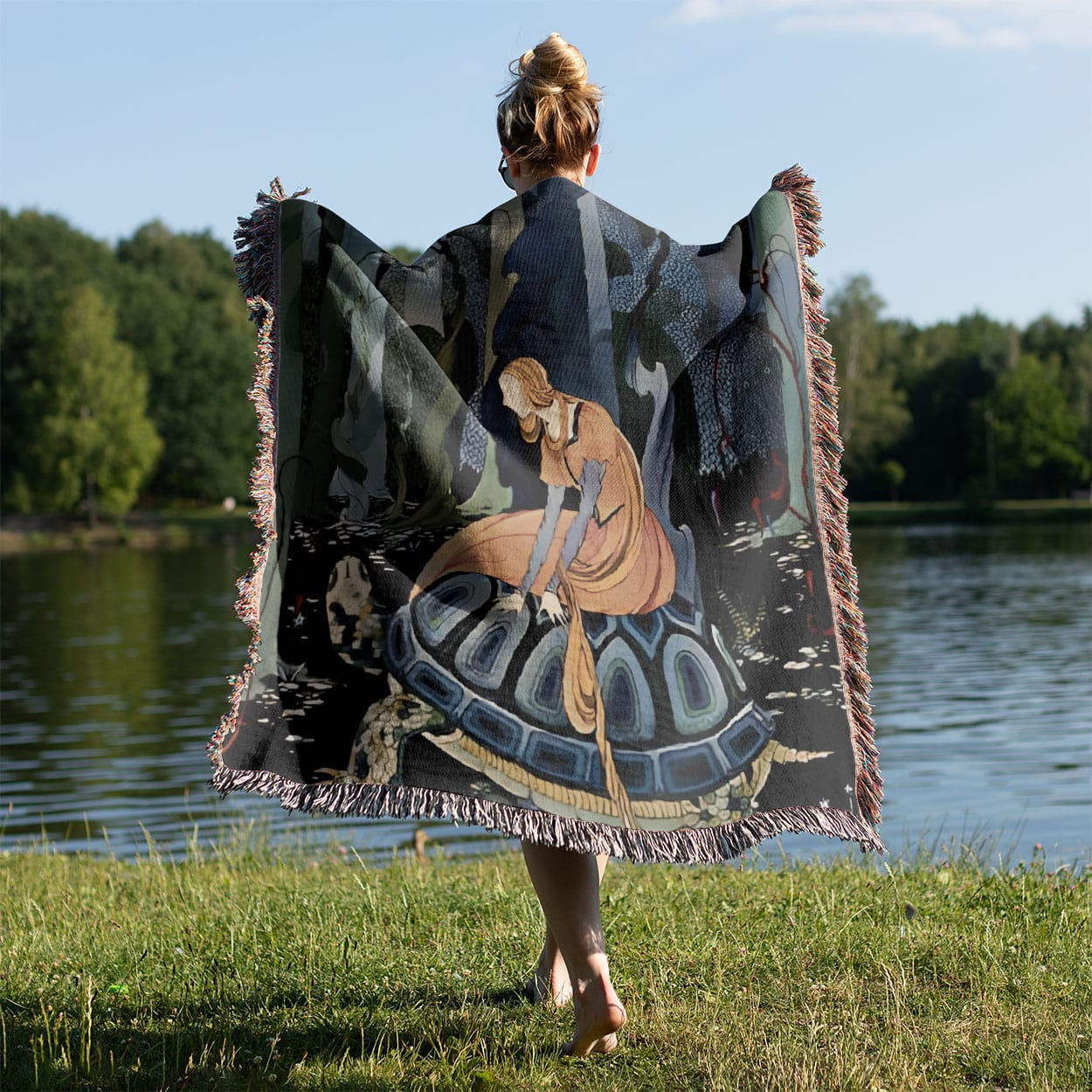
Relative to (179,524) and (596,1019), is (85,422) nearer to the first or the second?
(179,524)

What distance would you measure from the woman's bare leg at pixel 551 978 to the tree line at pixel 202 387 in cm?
4734

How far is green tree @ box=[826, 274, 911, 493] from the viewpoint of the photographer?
2630 inches

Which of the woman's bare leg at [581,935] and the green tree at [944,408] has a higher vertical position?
the green tree at [944,408]

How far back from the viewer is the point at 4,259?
6569cm

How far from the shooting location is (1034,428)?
69188 mm

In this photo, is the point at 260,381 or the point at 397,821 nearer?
the point at 260,381

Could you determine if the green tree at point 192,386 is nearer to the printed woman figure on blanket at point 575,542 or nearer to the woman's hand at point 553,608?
the printed woman figure on blanket at point 575,542

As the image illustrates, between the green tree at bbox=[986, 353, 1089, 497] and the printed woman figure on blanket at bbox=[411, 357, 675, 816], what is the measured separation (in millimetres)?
70060

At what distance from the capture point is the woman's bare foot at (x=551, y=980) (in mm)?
3318

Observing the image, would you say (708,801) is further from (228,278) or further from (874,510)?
(228,278)

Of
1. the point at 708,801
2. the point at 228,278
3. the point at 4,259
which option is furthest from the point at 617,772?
the point at 228,278

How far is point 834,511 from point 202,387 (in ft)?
193

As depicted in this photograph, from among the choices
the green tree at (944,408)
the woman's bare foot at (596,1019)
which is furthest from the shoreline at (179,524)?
the woman's bare foot at (596,1019)

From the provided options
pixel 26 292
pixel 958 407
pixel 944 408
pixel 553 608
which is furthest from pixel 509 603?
pixel 958 407
